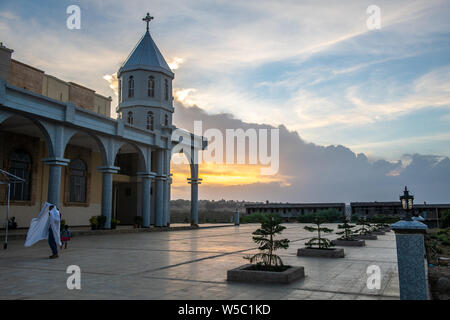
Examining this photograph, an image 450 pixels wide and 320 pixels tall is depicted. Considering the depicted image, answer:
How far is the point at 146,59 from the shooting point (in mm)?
30672

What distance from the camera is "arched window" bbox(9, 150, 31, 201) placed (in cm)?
2297

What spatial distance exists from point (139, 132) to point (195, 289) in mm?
20952

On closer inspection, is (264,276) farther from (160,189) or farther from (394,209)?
(394,209)

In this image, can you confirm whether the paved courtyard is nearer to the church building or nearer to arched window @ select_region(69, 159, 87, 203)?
the church building

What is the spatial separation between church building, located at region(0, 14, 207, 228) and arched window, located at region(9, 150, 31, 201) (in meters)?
0.06

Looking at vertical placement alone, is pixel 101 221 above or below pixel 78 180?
below

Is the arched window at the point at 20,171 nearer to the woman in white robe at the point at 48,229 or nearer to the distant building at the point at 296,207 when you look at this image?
the woman in white robe at the point at 48,229

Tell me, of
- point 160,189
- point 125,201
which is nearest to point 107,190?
point 160,189

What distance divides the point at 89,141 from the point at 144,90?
6.47 metres

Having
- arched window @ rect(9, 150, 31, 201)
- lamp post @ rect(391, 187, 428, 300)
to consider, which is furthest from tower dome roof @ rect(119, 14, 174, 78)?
lamp post @ rect(391, 187, 428, 300)

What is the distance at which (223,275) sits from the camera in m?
8.11

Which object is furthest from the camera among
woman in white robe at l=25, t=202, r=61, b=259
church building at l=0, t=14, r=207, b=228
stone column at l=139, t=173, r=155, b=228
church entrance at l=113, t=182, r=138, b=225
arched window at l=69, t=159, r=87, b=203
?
church entrance at l=113, t=182, r=138, b=225

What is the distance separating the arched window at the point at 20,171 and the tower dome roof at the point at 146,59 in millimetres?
10960
